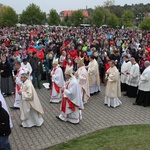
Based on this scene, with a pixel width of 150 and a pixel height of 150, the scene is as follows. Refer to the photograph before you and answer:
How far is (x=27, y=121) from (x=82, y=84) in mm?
3264

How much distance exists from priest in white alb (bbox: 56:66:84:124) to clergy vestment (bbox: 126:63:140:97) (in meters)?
3.73

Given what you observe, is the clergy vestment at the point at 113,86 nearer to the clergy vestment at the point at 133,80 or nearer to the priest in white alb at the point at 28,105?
the clergy vestment at the point at 133,80

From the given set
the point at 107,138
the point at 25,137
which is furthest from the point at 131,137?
the point at 25,137

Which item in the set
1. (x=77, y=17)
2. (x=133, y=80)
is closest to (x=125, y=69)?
(x=133, y=80)

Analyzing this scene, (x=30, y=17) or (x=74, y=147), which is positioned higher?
(x=30, y=17)

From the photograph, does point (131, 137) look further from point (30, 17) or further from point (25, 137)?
point (30, 17)

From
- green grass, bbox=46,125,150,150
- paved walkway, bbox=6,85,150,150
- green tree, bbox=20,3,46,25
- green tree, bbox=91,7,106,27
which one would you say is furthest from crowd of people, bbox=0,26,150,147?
green tree, bbox=20,3,46,25

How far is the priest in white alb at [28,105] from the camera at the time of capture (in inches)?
321

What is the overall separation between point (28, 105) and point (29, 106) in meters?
0.05

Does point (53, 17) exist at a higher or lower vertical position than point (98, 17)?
higher

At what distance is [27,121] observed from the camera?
841 cm

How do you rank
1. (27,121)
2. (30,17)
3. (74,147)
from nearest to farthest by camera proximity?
(74,147), (27,121), (30,17)

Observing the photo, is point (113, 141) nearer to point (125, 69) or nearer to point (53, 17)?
point (125, 69)

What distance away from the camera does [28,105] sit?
8203mm
